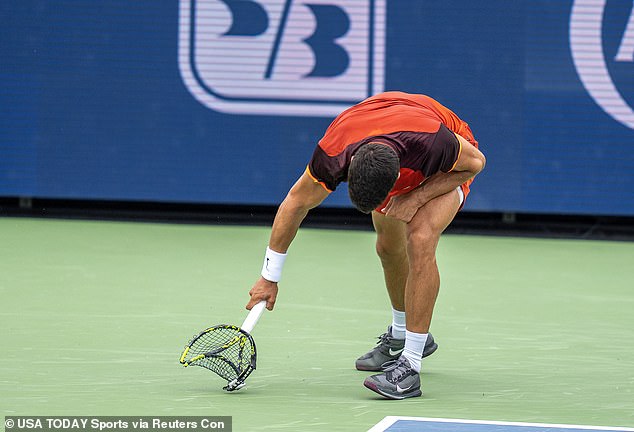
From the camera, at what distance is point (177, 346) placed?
21.7ft

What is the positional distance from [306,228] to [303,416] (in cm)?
652

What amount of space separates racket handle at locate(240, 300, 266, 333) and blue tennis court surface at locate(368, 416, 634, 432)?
2.78 ft

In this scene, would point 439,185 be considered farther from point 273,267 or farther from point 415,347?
point 273,267

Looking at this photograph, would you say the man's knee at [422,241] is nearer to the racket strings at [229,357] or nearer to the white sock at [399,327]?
the white sock at [399,327]

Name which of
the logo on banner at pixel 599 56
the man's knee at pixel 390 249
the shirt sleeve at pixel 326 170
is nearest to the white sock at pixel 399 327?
the man's knee at pixel 390 249

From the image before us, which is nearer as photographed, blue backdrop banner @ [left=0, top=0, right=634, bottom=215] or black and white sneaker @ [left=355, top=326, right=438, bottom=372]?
black and white sneaker @ [left=355, top=326, right=438, bottom=372]

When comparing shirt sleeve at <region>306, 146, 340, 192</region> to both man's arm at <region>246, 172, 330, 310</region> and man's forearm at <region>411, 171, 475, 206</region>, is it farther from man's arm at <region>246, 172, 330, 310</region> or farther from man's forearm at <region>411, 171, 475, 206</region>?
man's forearm at <region>411, 171, 475, 206</region>

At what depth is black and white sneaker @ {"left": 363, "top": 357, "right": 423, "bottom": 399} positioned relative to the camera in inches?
216

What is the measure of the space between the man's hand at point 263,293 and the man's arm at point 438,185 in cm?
67

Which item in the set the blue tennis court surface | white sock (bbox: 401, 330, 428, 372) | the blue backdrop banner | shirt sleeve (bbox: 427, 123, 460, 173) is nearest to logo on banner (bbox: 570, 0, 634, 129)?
the blue backdrop banner

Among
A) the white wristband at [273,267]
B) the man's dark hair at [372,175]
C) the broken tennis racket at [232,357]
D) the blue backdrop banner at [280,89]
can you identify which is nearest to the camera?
the man's dark hair at [372,175]

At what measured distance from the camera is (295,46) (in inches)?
442

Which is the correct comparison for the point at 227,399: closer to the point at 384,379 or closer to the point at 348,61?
the point at 384,379

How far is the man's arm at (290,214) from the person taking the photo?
566 cm
